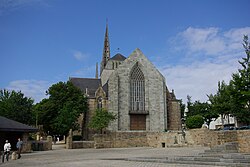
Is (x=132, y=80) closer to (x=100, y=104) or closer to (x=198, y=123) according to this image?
(x=100, y=104)

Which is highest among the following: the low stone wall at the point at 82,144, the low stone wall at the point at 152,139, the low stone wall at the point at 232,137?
the low stone wall at the point at 232,137

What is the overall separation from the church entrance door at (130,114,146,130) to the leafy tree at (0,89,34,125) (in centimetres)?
1544

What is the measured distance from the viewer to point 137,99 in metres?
41.2

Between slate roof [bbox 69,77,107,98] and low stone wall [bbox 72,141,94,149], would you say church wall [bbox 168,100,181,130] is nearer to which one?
slate roof [bbox 69,77,107,98]

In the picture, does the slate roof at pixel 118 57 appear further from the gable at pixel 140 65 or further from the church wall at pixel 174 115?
the church wall at pixel 174 115

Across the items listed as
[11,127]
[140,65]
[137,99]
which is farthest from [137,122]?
[11,127]

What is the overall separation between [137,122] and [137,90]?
17.6 feet

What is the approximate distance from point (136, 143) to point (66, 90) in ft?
47.6

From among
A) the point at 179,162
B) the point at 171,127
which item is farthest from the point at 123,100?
the point at 179,162

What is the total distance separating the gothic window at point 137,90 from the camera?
4091cm

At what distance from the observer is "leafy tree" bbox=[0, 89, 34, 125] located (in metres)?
34.7

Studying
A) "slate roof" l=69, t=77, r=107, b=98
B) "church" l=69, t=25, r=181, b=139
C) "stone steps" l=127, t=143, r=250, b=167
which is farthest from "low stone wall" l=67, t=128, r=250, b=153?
"slate roof" l=69, t=77, r=107, b=98

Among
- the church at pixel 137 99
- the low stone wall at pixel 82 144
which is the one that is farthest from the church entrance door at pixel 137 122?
the low stone wall at pixel 82 144

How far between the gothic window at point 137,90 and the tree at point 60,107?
8.12m
